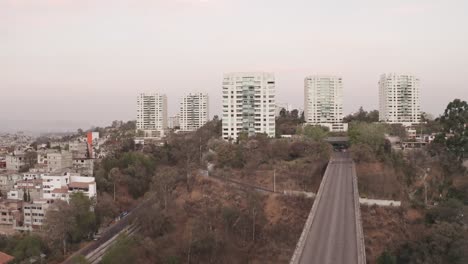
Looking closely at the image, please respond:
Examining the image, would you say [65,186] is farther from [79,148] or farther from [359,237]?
[359,237]

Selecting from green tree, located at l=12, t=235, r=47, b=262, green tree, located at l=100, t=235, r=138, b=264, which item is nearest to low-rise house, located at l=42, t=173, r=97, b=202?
green tree, located at l=12, t=235, r=47, b=262

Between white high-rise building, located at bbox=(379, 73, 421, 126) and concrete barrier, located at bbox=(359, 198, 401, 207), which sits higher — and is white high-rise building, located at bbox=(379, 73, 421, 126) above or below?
above

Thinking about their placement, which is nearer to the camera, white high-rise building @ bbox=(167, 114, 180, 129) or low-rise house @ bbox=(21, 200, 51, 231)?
low-rise house @ bbox=(21, 200, 51, 231)

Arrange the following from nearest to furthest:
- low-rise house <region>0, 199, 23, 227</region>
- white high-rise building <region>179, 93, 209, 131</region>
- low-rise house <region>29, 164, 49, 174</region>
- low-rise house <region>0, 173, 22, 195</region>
A: low-rise house <region>0, 199, 23, 227</region>, low-rise house <region>0, 173, 22, 195</region>, low-rise house <region>29, 164, 49, 174</region>, white high-rise building <region>179, 93, 209, 131</region>

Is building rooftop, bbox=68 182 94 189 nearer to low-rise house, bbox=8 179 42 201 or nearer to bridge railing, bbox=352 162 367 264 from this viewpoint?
low-rise house, bbox=8 179 42 201

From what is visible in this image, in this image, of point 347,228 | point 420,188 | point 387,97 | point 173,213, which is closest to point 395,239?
point 347,228

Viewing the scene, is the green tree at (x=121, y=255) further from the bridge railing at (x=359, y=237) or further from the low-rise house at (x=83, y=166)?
the low-rise house at (x=83, y=166)

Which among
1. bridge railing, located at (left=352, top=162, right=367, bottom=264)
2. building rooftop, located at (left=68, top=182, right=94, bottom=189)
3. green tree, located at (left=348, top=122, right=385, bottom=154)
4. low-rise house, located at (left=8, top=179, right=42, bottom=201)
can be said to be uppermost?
green tree, located at (left=348, top=122, right=385, bottom=154)
